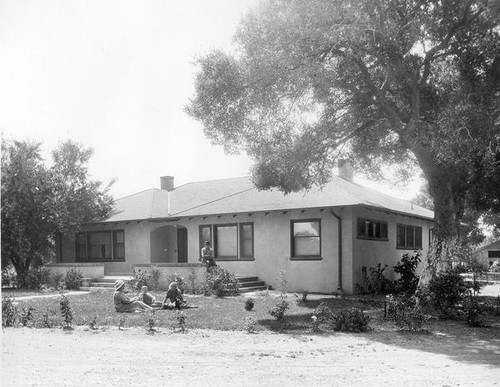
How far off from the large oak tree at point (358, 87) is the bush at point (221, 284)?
4.37m

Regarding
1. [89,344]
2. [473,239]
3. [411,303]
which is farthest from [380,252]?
[473,239]

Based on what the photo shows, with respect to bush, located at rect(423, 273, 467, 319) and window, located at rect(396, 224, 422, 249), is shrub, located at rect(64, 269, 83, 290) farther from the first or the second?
bush, located at rect(423, 273, 467, 319)

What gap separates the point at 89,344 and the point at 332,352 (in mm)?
4592

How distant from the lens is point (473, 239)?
60031 mm

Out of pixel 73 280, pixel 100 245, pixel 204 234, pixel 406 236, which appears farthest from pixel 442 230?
pixel 100 245

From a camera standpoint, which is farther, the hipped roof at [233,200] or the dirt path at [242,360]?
the hipped roof at [233,200]

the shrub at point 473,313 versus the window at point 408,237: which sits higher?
the window at point 408,237

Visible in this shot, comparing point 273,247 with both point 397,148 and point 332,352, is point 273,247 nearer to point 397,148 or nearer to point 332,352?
point 397,148

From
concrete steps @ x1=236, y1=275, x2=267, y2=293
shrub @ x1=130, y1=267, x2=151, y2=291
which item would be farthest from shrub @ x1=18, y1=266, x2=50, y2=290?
concrete steps @ x1=236, y1=275, x2=267, y2=293

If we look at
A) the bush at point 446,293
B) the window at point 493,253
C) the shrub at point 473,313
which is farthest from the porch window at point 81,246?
the window at point 493,253

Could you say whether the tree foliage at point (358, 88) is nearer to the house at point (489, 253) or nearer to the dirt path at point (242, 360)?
the dirt path at point (242, 360)

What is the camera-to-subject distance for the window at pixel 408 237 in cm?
2597

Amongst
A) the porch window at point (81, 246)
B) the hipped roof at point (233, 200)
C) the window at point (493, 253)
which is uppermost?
the hipped roof at point (233, 200)

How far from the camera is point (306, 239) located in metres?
21.9
